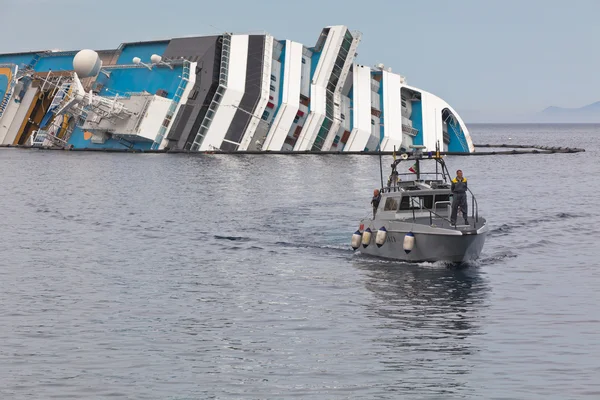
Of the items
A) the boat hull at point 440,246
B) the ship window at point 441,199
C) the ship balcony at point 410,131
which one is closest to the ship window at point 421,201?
the ship window at point 441,199

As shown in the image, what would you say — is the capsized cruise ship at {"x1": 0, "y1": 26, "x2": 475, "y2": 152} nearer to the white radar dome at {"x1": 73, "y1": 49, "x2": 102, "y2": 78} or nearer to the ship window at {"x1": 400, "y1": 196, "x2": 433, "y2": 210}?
the white radar dome at {"x1": 73, "y1": 49, "x2": 102, "y2": 78}

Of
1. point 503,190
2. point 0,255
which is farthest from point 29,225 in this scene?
point 503,190

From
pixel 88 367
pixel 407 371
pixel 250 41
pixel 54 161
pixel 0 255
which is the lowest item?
pixel 54 161

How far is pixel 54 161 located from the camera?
103500mm

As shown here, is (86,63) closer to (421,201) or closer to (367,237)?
(367,237)

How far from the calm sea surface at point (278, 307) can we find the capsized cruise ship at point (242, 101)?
3912 cm

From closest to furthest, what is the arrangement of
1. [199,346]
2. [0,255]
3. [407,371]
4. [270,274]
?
[407,371] → [199,346] → [270,274] → [0,255]

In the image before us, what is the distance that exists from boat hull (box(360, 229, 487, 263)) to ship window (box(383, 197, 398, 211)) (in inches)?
48.1

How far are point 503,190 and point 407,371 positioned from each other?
187ft

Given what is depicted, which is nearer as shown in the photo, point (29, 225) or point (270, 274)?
point (270, 274)

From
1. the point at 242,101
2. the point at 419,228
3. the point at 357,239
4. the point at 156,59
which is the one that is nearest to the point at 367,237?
the point at 357,239

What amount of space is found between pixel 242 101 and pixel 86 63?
19.3 m

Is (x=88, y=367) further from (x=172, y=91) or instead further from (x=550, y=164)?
(x=550, y=164)

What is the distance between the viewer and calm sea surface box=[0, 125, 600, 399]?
72.9 ft
